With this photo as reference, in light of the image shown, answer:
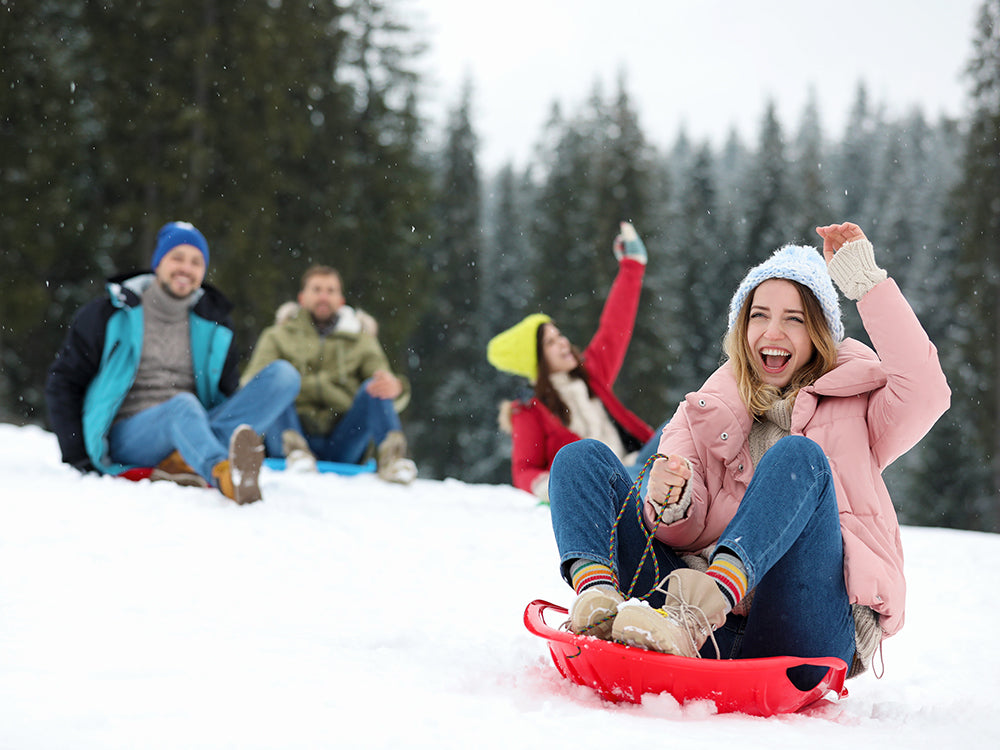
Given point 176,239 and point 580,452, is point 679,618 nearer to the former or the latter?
point 580,452

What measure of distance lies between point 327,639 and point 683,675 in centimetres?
100

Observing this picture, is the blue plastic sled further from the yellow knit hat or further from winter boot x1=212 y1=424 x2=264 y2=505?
winter boot x1=212 y1=424 x2=264 y2=505

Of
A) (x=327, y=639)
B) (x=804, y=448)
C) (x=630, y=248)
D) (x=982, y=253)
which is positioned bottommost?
(x=327, y=639)

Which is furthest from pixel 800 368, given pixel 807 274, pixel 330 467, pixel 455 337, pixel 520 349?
pixel 455 337

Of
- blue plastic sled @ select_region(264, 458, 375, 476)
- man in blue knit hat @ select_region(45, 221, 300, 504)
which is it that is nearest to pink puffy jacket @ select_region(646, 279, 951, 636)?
man in blue knit hat @ select_region(45, 221, 300, 504)

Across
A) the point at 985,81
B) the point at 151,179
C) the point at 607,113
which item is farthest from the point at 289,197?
the point at 985,81

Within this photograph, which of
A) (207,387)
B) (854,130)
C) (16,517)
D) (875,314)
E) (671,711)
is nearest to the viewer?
(671,711)

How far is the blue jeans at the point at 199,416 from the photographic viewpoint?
4.32m

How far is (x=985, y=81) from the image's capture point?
651 inches

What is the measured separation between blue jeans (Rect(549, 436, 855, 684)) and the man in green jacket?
13.8 feet

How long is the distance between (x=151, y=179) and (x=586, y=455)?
1204cm

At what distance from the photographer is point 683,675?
179 cm

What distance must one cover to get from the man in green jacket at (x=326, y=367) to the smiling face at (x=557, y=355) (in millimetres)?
1214

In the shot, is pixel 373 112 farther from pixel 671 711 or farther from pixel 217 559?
pixel 671 711
